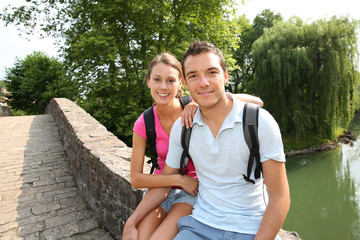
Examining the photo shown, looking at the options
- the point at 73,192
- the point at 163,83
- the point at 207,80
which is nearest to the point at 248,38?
the point at 73,192

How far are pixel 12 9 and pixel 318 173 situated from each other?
729 inches

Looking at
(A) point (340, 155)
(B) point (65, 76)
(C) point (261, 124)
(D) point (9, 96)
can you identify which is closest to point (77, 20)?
(B) point (65, 76)

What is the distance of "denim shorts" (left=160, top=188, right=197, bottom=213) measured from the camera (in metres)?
1.70

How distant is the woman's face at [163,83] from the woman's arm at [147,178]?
14.2 inches

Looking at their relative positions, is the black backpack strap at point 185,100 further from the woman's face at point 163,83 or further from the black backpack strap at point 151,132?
the black backpack strap at point 151,132

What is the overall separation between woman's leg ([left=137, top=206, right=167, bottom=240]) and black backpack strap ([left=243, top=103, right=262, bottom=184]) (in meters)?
0.72

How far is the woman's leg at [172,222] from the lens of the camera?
1.47 m

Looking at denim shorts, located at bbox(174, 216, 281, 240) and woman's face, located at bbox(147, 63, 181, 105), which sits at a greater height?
woman's face, located at bbox(147, 63, 181, 105)

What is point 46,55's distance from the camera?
20.9 metres

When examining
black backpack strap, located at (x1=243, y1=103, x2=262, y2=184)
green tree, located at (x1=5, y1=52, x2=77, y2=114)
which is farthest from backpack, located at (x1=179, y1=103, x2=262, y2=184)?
green tree, located at (x1=5, y1=52, x2=77, y2=114)

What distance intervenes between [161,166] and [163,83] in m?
0.69

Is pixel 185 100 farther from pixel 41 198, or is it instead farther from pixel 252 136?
pixel 41 198

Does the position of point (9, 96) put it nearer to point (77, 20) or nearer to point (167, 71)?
point (77, 20)

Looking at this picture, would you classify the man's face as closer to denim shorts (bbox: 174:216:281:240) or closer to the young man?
the young man
